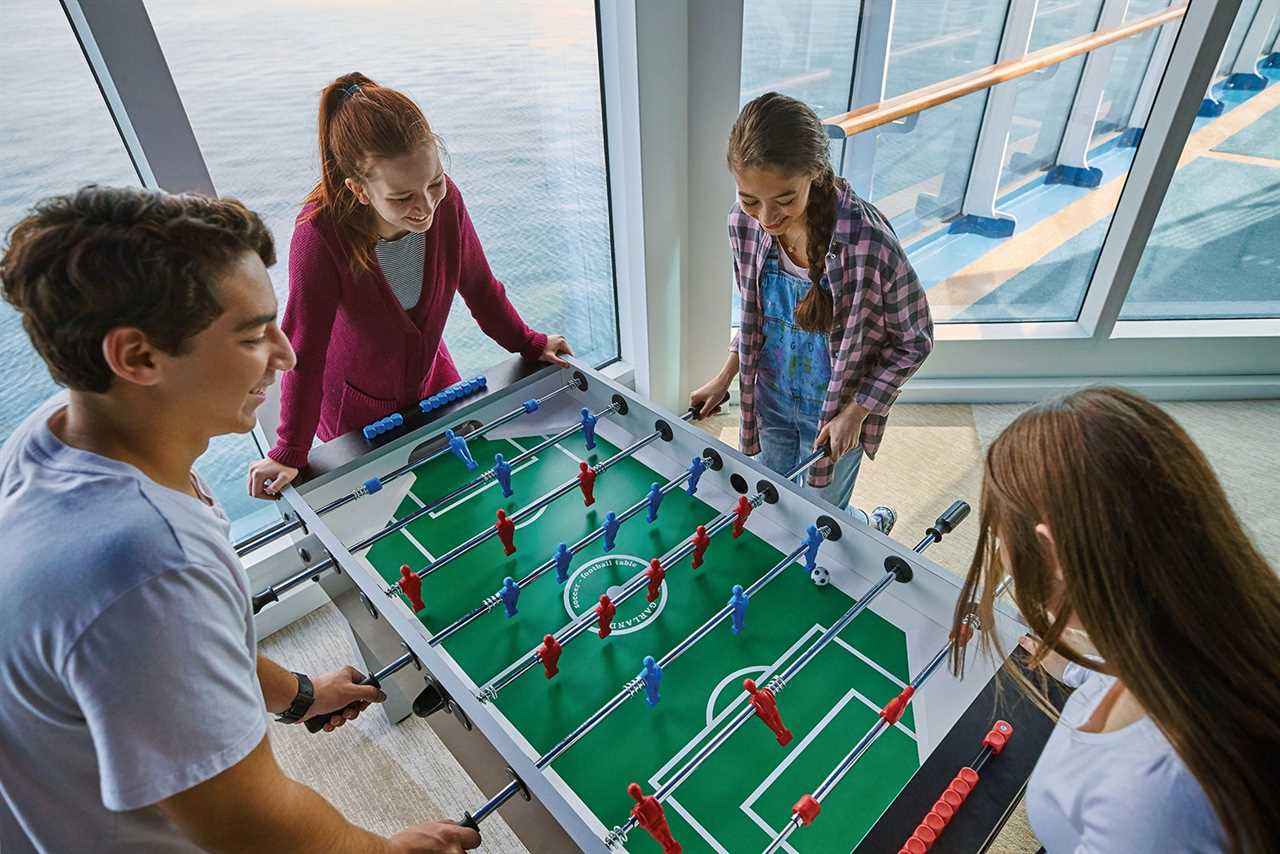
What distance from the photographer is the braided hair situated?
1479 millimetres

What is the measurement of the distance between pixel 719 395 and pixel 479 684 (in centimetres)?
92

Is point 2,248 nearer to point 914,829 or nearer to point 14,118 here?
point 14,118

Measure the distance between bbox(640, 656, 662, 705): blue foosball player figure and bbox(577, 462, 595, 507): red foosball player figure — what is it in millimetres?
437

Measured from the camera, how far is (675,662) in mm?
1303

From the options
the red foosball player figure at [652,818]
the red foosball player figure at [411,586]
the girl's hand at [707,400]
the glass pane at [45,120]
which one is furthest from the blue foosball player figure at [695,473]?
the glass pane at [45,120]

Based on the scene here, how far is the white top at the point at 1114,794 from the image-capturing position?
2.36 ft

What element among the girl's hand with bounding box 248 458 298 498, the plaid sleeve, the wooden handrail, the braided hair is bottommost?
the girl's hand with bounding box 248 458 298 498

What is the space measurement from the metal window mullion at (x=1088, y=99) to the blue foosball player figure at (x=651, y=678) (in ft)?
9.62

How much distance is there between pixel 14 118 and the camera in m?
1.69

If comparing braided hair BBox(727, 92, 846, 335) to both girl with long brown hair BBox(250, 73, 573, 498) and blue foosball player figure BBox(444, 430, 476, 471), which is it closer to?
girl with long brown hair BBox(250, 73, 573, 498)

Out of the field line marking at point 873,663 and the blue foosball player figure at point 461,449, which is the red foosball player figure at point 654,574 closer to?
the field line marking at point 873,663

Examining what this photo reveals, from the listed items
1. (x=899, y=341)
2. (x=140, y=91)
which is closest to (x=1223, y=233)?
(x=899, y=341)

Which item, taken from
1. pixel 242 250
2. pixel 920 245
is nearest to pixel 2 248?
pixel 242 250

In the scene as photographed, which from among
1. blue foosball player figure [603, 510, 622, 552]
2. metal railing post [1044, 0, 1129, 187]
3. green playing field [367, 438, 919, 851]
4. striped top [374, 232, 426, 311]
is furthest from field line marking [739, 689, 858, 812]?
metal railing post [1044, 0, 1129, 187]
